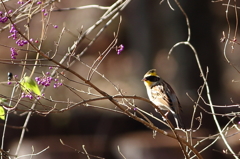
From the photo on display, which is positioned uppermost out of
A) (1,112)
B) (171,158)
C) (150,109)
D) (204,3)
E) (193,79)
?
(204,3)

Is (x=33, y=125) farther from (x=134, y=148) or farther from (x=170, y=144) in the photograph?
(x=170, y=144)

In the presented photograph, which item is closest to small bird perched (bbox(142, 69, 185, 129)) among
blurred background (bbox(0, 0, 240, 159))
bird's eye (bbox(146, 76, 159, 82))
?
bird's eye (bbox(146, 76, 159, 82))

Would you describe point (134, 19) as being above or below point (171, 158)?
above

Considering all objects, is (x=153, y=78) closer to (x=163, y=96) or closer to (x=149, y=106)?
(x=163, y=96)

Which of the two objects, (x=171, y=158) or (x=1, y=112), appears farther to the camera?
(x=171, y=158)

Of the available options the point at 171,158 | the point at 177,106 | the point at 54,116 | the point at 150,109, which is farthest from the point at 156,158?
the point at 177,106

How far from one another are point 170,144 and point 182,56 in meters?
2.30

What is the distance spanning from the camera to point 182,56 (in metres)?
10.7

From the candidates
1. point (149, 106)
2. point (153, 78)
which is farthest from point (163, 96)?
point (149, 106)

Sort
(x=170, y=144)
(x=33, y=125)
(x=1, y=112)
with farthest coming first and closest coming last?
(x=33, y=125)
(x=170, y=144)
(x=1, y=112)

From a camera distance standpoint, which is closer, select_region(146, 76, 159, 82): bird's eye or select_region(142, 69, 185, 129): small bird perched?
select_region(142, 69, 185, 129): small bird perched

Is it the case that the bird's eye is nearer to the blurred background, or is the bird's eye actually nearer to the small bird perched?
the small bird perched

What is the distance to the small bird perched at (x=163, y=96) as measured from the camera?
5.44m

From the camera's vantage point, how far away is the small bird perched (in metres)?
5.44
